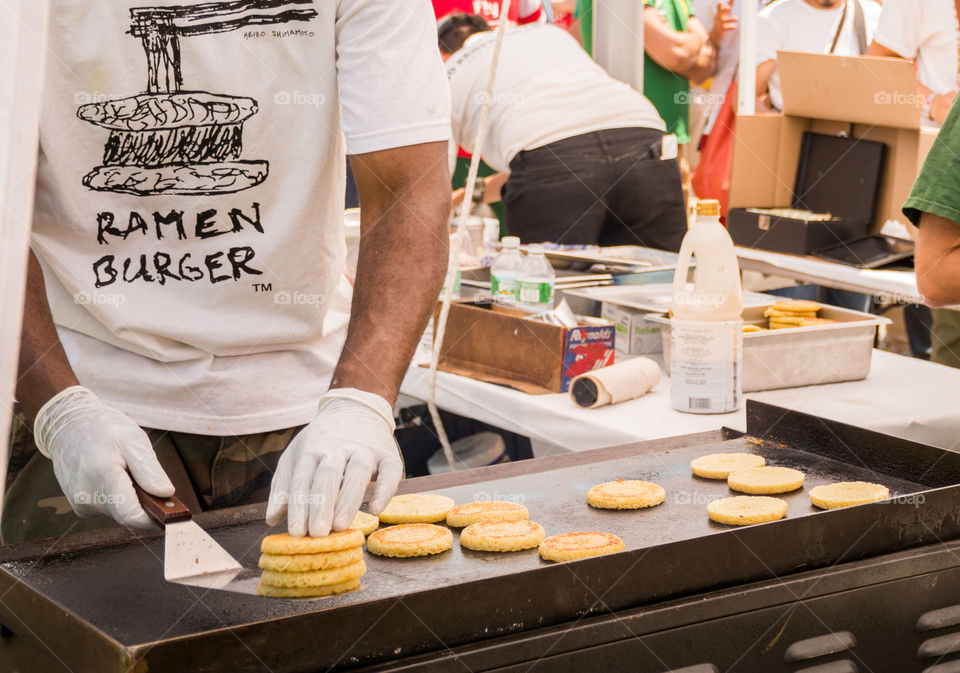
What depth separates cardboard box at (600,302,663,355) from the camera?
274 cm

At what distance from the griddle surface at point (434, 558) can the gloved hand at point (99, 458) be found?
0.24 ft

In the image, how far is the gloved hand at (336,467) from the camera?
1.35m

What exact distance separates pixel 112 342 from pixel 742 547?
3.64 ft

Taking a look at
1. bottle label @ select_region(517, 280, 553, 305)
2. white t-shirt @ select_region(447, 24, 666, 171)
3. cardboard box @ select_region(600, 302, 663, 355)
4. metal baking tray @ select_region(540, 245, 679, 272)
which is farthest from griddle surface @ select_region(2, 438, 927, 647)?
white t-shirt @ select_region(447, 24, 666, 171)

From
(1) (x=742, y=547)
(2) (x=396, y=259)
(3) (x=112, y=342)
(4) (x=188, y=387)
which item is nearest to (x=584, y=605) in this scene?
(1) (x=742, y=547)

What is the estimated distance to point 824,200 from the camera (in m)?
4.35

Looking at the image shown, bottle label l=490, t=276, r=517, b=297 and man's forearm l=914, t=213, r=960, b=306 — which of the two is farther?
bottle label l=490, t=276, r=517, b=297

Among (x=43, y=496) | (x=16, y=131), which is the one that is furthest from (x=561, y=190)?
(x=16, y=131)

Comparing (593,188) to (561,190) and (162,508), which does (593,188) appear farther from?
(162,508)

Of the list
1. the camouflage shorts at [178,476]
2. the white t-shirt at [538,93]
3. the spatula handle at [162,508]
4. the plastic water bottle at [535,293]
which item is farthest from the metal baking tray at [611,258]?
the spatula handle at [162,508]

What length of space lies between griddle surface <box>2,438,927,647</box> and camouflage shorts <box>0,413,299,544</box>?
1.06 feet

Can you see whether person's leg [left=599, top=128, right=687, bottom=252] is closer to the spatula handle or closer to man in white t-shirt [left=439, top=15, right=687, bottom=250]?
man in white t-shirt [left=439, top=15, right=687, bottom=250]

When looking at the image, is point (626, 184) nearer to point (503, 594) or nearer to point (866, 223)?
point (866, 223)

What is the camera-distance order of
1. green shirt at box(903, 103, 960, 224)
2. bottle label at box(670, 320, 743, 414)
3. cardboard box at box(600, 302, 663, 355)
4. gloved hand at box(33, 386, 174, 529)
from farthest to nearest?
cardboard box at box(600, 302, 663, 355)
bottle label at box(670, 320, 743, 414)
green shirt at box(903, 103, 960, 224)
gloved hand at box(33, 386, 174, 529)
